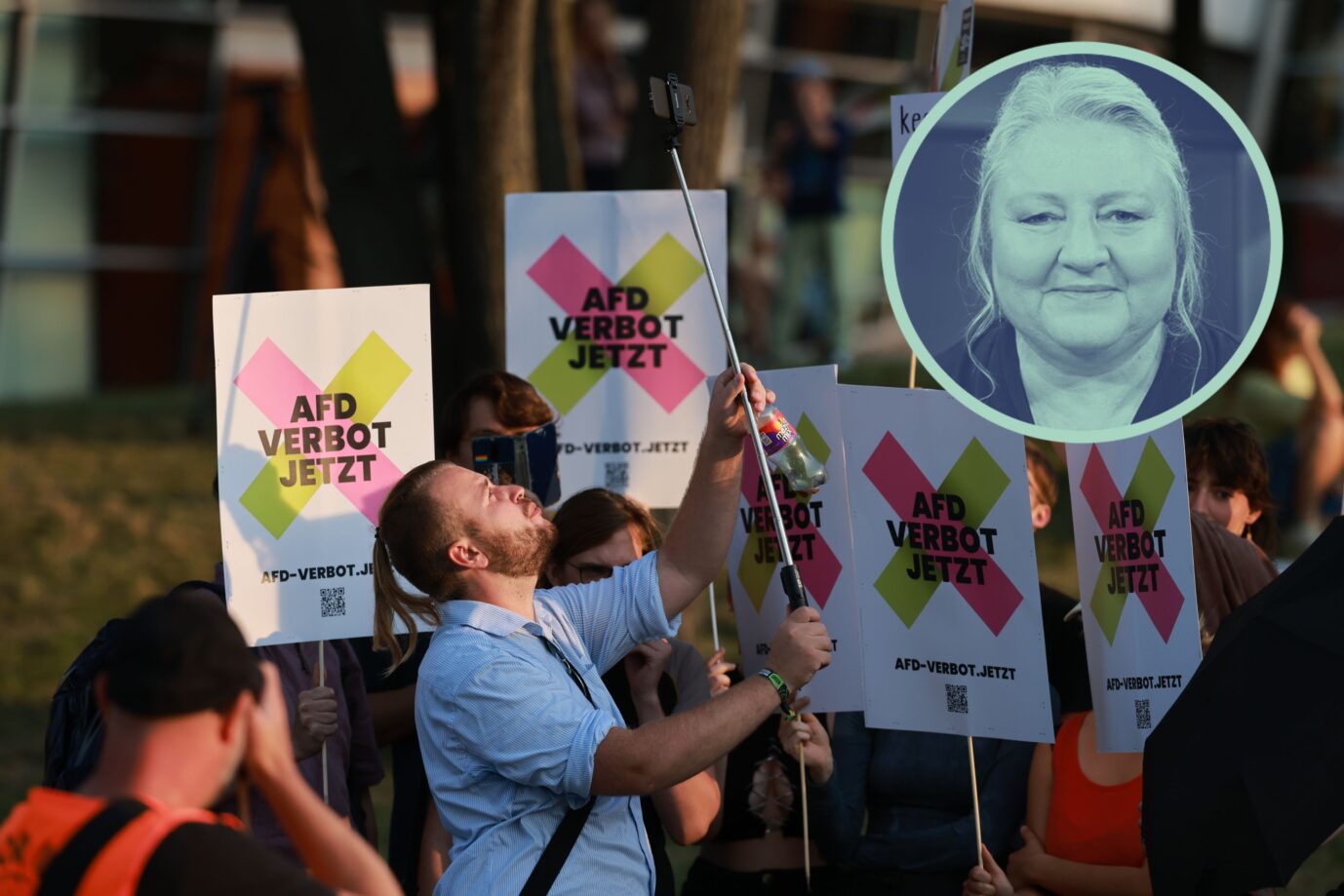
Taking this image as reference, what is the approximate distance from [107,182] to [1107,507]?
41.2 feet

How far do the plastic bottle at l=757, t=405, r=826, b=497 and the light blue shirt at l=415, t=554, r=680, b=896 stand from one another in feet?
1.95

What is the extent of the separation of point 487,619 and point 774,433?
71 centimetres

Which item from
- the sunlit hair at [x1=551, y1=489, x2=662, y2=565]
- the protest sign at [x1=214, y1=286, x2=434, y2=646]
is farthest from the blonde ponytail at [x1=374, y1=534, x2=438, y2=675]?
the sunlit hair at [x1=551, y1=489, x2=662, y2=565]

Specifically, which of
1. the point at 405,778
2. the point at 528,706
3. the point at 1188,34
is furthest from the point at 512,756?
the point at 1188,34

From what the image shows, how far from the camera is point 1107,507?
392cm

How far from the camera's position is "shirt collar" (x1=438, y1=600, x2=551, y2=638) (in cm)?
330

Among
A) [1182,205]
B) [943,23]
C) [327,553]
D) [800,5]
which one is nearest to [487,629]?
[327,553]

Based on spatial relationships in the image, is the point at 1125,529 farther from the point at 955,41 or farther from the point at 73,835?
the point at 73,835

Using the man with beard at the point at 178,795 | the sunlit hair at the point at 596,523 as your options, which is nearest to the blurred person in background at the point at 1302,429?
the sunlit hair at the point at 596,523

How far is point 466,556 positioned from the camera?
133 inches

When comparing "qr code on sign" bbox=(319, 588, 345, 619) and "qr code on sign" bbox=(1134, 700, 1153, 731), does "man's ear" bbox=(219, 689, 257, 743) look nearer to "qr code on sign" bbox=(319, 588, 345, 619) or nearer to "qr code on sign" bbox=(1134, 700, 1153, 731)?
"qr code on sign" bbox=(319, 588, 345, 619)

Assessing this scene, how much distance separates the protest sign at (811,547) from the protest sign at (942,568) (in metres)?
0.04

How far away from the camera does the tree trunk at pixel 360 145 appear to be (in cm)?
751

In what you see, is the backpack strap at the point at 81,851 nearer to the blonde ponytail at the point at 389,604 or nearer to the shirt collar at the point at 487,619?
the shirt collar at the point at 487,619
